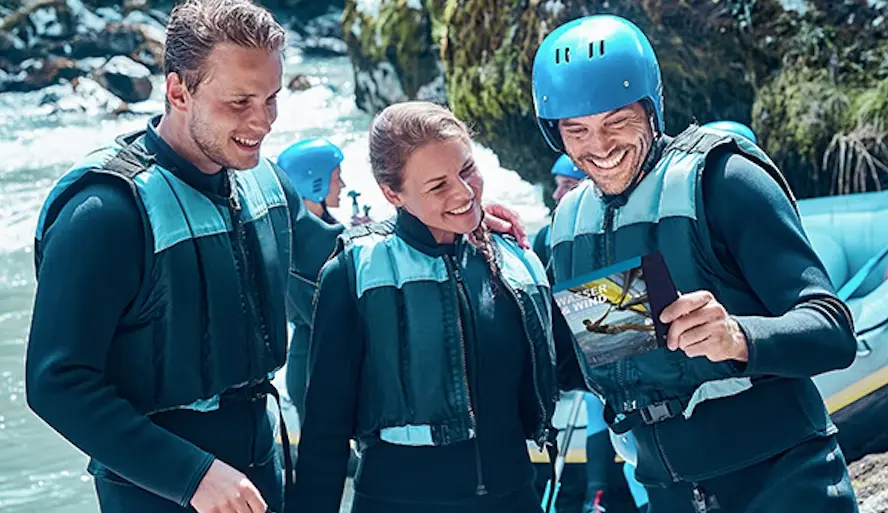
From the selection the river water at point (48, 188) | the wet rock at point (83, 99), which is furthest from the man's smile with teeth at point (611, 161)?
the wet rock at point (83, 99)

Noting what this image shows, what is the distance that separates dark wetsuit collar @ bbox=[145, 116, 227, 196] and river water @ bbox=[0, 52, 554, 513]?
85cm

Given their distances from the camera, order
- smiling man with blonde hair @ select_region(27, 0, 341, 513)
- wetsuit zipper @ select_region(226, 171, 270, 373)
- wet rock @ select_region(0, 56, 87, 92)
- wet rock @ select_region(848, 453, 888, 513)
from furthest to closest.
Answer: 1. wet rock @ select_region(0, 56, 87, 92)
2. wet rock @ select_region(848, 453, 888, 513)
3. wetsuit zipper @ select_region(226, 171, 270, 373)
4. smiling man with blonde hair @ select_region(27, 0, 341, 513)

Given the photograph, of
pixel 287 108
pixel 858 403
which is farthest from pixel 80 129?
pixel 858 403

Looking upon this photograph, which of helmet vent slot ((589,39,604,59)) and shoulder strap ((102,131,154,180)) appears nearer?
shoulder strap ((102,131,154,180))

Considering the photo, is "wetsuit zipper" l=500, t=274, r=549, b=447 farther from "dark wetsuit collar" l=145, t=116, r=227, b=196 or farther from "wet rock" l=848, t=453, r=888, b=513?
"wet rock" l=848, t=453, r=888, b=513

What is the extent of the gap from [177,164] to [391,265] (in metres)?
0.55

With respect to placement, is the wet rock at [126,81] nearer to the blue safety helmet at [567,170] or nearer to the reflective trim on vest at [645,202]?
the blue safety helmet at [567,170]

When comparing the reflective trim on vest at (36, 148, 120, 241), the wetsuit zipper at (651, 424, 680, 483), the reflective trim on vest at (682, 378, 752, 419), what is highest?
the reflective trim on vest at (36, 148, 120, 241)

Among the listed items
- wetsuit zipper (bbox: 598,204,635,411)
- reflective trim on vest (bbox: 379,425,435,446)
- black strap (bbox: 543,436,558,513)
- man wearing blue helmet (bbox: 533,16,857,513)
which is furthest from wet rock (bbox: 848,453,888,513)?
reflective trim on vest (bbox: 379,425,435,446)

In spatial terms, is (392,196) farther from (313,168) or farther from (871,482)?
(313,168)

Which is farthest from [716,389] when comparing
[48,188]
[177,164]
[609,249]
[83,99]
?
[83,99]

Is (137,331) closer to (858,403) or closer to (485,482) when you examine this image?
(485,482)

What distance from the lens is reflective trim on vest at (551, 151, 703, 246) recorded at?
2.57m

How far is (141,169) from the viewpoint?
2.58 metres
